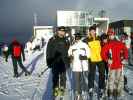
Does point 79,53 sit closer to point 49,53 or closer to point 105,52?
point 105,52

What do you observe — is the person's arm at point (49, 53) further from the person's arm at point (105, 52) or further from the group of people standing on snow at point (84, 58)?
the person's arm at point (105, 52)

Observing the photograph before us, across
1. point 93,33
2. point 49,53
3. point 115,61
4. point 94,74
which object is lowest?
point 94,74

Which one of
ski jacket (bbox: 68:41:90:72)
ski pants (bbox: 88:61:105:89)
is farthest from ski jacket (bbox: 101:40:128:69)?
ski pants (bbox: 88:61:105:89)

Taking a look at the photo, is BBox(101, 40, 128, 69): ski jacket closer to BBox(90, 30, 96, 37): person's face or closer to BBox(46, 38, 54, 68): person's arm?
BBox(90, 30, 96, 37): person's face

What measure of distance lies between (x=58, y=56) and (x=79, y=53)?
1.87ft

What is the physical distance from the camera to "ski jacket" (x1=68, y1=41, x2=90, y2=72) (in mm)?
10570

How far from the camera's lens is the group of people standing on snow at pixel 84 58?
10359 millimetres

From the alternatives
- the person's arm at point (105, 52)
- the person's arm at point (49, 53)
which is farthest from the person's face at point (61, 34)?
the person's arm at point (105, 52)

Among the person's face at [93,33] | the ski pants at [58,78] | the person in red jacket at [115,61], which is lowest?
the ski pants at [58,78]

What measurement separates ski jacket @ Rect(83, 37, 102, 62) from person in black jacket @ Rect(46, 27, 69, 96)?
29.7 inches

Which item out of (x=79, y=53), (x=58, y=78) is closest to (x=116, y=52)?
(x=79, y=53)

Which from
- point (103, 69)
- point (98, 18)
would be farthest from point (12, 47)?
point (98, 18)

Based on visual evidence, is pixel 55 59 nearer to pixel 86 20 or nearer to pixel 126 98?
pixel 126 98

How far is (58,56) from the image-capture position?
1075 centimetres
